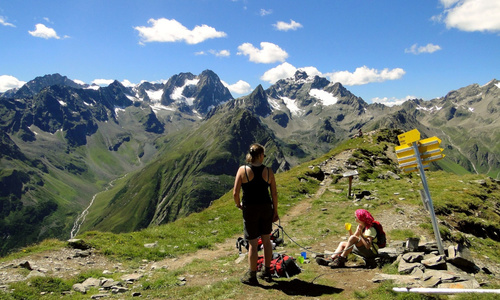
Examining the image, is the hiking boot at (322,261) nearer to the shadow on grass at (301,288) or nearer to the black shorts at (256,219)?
the shadow on grass at (301,288)

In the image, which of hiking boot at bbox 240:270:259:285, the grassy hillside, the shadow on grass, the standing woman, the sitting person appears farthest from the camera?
the sitting person

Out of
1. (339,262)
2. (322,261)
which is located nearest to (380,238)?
(339,262)

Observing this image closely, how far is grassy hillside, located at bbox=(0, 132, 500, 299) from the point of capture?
1073 centimetres

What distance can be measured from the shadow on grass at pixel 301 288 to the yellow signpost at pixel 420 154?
5.15 m

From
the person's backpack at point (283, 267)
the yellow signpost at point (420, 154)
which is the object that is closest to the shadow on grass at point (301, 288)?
the person's backpack at point (283, 267)

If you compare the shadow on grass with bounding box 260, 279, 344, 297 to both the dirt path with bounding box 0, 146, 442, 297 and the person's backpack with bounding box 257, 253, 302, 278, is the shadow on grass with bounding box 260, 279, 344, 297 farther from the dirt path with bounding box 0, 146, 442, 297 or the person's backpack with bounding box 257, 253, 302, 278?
the person's backpack with bounding box 257, 253, 302, 278

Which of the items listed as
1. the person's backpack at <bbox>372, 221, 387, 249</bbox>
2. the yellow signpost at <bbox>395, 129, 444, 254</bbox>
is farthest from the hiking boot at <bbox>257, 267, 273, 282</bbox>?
the yellow signpost at <bbox>395, 129, 444, 254</bbox>

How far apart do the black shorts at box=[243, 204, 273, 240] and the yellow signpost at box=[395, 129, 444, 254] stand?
6363mm

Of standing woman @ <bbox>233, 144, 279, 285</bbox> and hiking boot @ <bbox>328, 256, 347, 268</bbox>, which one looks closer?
standing woman @ <bbox>233, 144, 279, 285</bbox>

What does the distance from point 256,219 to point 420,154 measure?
765 cm

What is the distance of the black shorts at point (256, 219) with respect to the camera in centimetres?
1062

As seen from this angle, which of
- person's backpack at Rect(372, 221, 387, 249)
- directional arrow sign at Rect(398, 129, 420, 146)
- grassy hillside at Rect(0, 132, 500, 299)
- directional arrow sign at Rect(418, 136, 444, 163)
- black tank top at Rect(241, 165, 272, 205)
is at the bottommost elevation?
grassy hillside at Rect(0, 132, 500, 299)

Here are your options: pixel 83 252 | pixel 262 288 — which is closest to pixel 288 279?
pixel 262 288

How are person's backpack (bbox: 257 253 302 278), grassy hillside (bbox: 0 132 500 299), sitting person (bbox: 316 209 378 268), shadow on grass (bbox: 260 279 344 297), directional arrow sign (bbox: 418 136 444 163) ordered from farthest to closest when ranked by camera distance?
sitting person (bbox: 316 209 378 268), person's backpack (bbox: 257 253 302 278), directional arrow sign (bbox: 418 136 444 163), grassy hillside (bbox: 0 132 500 299), shadow on grass (bbox: 260 279 344 297)
